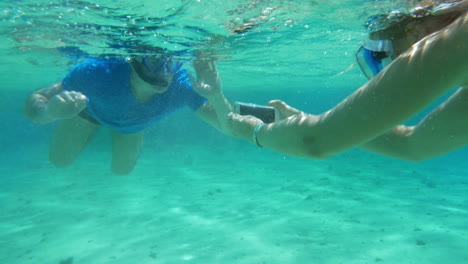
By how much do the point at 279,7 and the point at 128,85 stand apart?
4349 mm

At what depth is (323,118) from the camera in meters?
2.15

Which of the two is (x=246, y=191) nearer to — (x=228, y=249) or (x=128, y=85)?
(x=228, y=249)

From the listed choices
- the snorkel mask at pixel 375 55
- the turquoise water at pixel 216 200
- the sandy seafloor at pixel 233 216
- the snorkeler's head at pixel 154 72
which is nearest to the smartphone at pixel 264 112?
the snorkel mask at pixel 375 55

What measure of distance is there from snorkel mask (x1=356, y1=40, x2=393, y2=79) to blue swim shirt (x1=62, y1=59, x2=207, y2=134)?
440cm

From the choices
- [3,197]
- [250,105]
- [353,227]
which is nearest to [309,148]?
[250,105]

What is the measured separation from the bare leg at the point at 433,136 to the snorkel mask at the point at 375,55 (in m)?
0.80

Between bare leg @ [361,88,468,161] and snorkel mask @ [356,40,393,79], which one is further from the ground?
snorkel mask @ [356,40,393,79]

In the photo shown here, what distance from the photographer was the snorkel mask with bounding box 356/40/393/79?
133 inches

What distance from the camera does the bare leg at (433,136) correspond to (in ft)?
10.2

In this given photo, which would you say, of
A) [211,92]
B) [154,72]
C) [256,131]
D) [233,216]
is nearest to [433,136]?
[256,131]

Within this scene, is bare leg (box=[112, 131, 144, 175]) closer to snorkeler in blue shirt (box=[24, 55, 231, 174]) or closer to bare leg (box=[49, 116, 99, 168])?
bare leg (box=[49, 116, 99, 168])

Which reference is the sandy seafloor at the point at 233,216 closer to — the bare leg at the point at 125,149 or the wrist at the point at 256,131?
the bare leg at the point at 125,149

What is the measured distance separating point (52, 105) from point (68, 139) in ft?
10.8

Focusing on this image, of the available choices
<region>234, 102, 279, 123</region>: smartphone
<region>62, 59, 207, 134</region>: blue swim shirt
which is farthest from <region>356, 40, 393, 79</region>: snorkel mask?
<region>62, 59, 207, 134</region>: blue swim shirt
